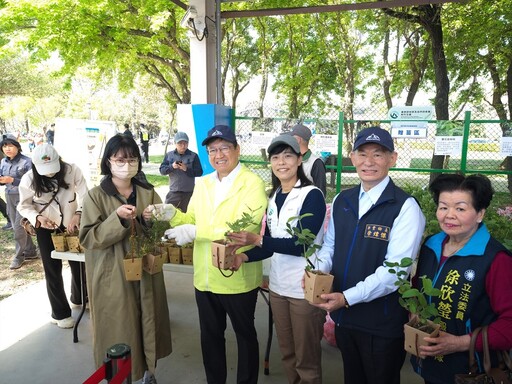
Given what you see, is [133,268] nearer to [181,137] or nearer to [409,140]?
[181,137]

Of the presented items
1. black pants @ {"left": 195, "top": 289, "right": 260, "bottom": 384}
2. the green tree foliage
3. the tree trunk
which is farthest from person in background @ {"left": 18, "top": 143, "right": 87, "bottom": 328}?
the tree trunk

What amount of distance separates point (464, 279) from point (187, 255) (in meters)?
2.62

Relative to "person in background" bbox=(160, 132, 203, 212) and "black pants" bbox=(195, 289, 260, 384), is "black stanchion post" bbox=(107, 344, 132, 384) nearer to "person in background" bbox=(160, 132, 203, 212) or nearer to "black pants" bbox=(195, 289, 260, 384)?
"black pants" bbox=(195, 289, 260, 384)

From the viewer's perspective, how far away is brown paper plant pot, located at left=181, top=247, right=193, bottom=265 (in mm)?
3654

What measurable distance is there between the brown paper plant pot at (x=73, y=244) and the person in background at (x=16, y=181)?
9.28 feet

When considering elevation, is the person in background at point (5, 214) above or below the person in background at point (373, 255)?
below

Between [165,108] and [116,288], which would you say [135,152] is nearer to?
[116,288]

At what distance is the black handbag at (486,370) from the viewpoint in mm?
1473

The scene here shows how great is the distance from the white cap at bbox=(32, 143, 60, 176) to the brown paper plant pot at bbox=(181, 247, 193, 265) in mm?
1413

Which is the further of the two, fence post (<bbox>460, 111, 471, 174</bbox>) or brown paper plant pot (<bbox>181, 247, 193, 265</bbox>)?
fence post (<bbox>460, 111, 471, 174</bbox>)

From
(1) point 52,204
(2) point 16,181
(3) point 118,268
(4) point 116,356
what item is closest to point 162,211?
(3) point 118,268

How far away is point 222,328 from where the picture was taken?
2527 mm

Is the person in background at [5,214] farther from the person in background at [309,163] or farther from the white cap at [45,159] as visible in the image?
the person in background at [309,163]

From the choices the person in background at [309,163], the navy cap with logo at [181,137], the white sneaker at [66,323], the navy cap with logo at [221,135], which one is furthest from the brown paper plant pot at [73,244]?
the navy cap with logo at [181,137]
